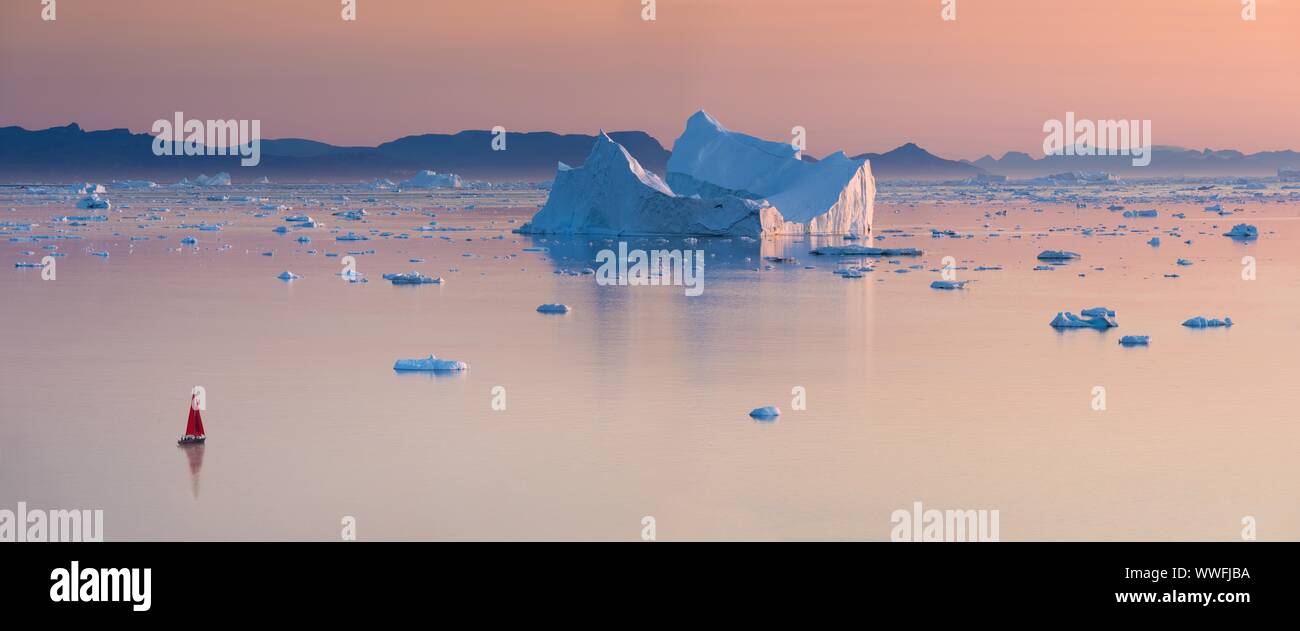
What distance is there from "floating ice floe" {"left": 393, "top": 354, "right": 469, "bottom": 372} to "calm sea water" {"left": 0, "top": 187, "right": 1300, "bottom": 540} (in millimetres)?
177

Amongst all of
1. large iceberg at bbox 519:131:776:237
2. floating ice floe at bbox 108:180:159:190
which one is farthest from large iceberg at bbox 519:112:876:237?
floating ice floe at bbox 108:180:159:190

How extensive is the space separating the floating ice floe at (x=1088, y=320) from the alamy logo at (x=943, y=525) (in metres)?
7.78

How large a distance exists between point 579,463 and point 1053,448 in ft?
9.18

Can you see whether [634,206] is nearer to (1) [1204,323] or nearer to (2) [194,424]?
(1) [1204,323]

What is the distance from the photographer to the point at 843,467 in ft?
27.8

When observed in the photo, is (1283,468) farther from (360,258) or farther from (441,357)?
(360,258)

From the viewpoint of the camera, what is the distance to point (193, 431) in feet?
29.9

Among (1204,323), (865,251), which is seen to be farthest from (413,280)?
(1204,323)

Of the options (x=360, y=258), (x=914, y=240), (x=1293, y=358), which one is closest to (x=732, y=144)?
(x=914, y=240)

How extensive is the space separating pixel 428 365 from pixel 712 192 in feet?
75.4

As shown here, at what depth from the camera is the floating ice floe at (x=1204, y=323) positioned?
15.1 meters

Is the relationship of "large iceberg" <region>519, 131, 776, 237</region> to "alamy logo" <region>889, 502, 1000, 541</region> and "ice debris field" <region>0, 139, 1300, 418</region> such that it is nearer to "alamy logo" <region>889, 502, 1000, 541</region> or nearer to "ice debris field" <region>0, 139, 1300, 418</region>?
"ice debris field" <region>0, 139, 1300, 418</region>

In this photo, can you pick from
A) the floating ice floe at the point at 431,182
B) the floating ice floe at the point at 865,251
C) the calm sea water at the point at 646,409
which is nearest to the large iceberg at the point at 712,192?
the floating ice floe at the point at 865,251

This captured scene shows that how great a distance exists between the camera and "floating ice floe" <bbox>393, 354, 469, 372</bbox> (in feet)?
38.8
